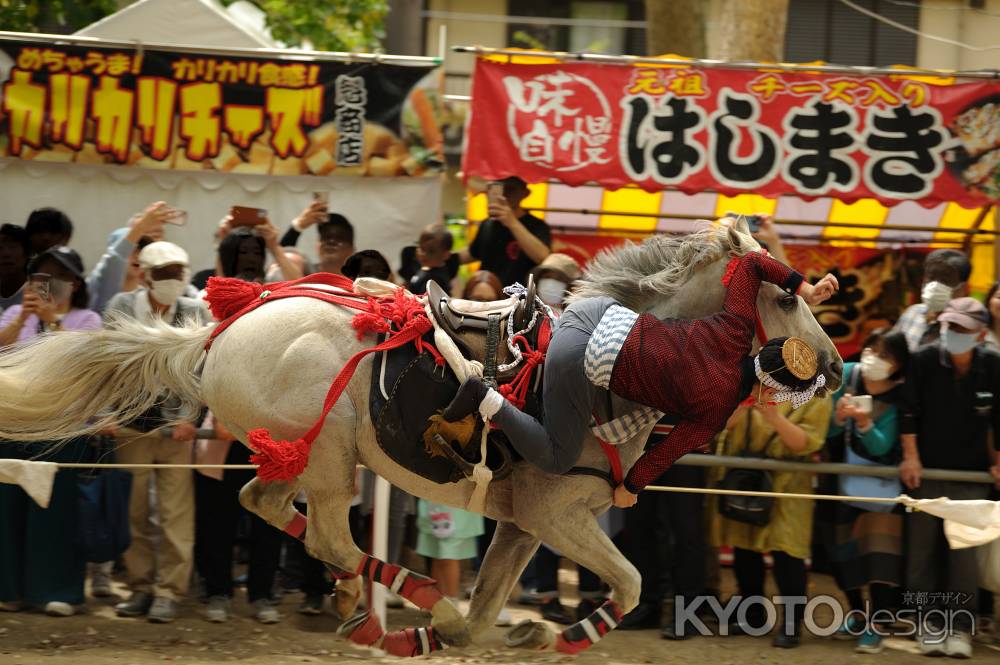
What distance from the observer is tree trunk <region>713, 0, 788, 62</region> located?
974cm

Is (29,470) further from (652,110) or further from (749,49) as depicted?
(749,49)

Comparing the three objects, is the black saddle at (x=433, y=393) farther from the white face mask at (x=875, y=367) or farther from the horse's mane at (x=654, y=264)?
the white face mask at (x=875, y=367)

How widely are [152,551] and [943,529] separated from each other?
4021 mm

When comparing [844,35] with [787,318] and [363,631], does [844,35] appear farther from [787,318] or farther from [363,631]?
[363,631]

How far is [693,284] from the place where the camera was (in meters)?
4.37

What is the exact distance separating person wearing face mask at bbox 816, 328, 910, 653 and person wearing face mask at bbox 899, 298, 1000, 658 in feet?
0.23

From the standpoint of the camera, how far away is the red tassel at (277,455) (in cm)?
432

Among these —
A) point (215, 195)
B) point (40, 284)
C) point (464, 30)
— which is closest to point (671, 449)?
point (40, 284)

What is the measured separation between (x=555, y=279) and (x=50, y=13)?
7050 mm

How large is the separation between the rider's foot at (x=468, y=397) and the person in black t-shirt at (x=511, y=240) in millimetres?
2839

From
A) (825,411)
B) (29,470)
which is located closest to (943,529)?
(825,411)

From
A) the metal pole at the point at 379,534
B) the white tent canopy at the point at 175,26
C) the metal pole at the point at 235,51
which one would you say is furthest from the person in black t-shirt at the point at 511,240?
the white tent canopy at the point at 175,26

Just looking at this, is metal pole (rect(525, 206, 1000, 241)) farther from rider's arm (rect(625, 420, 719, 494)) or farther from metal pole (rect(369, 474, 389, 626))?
rider's arm (rect(625, 420, 719, 494))

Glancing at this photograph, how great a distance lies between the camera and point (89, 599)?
6.16 meters
